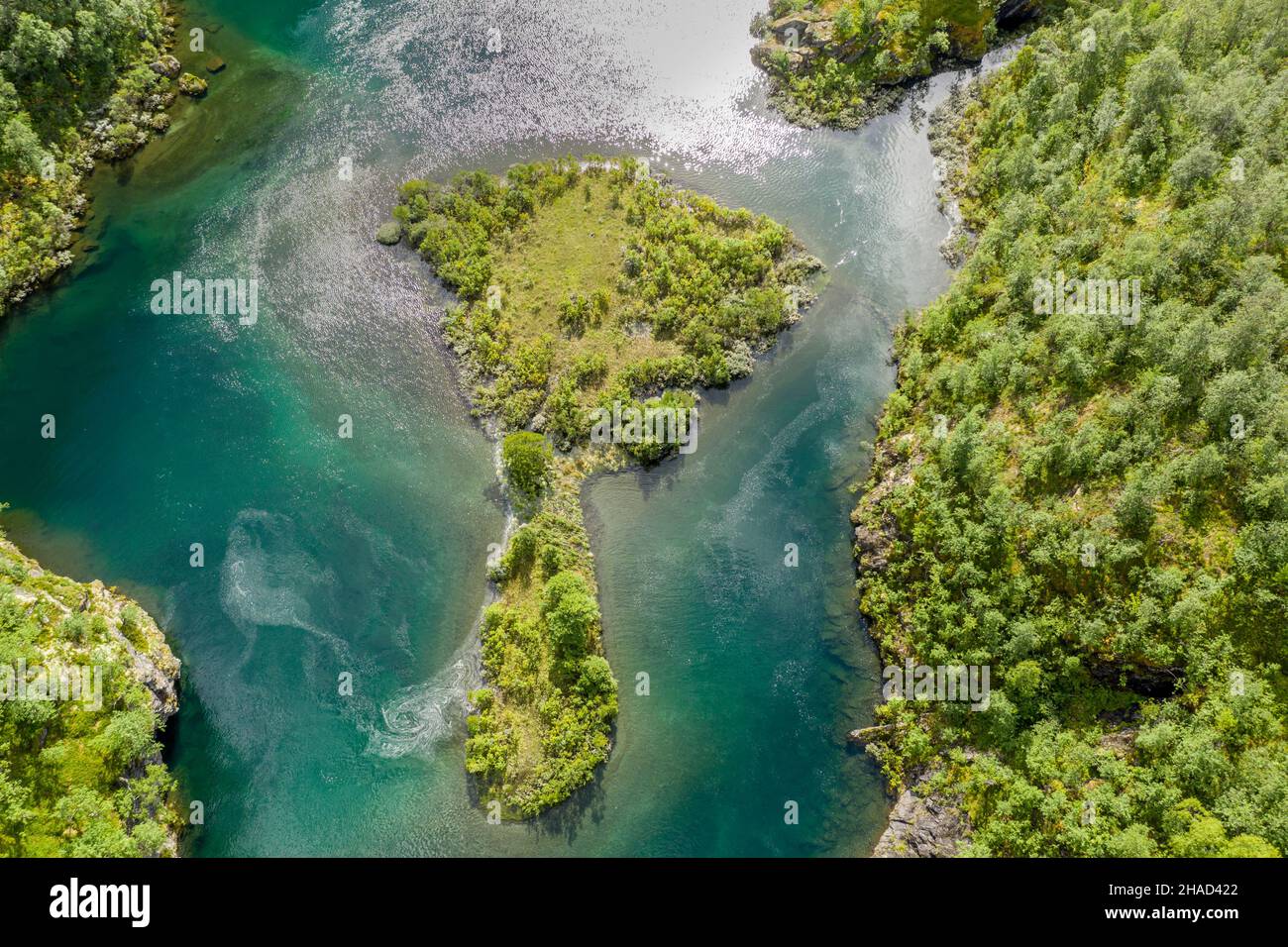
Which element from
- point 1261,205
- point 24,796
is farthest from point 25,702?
point 1261,205

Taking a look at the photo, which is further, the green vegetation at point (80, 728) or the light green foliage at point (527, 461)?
the light green foliage at point (527, 461)

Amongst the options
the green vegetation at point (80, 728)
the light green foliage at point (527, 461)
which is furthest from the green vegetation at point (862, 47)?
the green vegetation at point (80, 728)

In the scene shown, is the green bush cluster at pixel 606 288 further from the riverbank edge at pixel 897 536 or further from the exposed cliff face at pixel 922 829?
the exposed cliff face at pixel 922 829

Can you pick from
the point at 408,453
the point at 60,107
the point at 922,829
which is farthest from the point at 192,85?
the point at 922,829

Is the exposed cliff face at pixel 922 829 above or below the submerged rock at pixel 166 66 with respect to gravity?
below

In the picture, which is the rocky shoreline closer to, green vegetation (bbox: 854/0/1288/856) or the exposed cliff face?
the exposed cliff face

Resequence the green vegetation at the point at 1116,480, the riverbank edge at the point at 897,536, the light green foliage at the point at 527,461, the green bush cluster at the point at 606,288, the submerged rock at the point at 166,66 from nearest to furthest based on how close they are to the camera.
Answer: the green vegetation at the point at 1116,480 < the riverbank edge at the point at 897,536 < the light green foliage at the point at 527,461 < the green bush cluster at the point at 606,288 < the submerged rock at the point at 166,66

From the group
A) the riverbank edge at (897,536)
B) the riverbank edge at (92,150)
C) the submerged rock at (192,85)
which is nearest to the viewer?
the riverbank edge at (897,536)

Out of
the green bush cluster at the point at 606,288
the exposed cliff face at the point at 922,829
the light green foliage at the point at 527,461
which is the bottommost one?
the exposed cliff face at the point at 922,829
